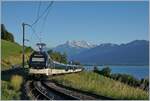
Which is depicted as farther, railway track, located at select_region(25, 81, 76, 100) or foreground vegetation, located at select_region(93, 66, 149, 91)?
foreground vegetation, located at select_region(93, 66, 149, 91)

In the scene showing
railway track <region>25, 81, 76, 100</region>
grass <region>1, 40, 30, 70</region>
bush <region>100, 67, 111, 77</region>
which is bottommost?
railway track <region>25, 81, 76, 100</region>

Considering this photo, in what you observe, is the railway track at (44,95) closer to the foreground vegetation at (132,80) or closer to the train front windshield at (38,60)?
the foreground vegetation at (132,80)

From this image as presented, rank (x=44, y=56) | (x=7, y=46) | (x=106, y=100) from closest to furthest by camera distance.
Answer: (x=106, y=100)
(x=44, y=56)
(x=7, y=46)

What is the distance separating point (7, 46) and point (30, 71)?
157ft

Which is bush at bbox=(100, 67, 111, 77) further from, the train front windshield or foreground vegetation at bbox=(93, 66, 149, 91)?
the train front windshield

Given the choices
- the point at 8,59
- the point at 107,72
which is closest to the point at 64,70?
the point at 8,59

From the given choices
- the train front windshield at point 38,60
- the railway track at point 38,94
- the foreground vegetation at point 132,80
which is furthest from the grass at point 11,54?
the railway track at point 38,94

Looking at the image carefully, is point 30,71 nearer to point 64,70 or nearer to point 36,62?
point 36,62

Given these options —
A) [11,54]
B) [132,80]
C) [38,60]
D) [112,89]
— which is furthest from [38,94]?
[132,80]

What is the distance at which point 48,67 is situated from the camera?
129ft

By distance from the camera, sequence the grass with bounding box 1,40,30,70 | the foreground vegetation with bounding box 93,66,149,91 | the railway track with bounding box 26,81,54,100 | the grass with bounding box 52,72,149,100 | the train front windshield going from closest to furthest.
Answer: the railway track with bounding box 26,81,54,100, the grass with bounding box 52,72,149,100, the foreground vegetation with bounding box 93,66,149,91, the train front windshield, the grass with bounding box 1,40,30,70

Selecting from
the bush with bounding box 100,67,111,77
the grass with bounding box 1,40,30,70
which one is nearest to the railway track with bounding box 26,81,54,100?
the grass with bounding box 1,40,30,70

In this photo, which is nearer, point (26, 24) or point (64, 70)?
point (64, 70)

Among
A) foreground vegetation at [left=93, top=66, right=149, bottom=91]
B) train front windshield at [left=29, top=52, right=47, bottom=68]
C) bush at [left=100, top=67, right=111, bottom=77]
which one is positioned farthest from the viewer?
bush at [left=100, top=67, right=111, bottom=77]
